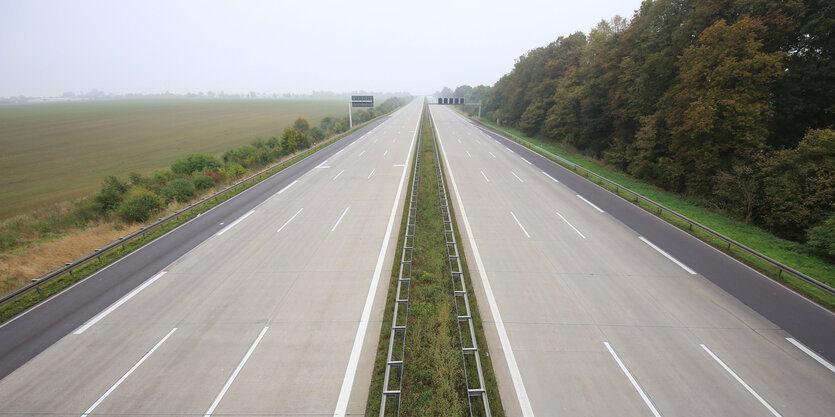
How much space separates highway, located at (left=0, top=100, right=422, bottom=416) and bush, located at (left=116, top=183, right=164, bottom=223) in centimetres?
526

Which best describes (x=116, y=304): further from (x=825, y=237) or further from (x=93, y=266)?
(x=825, y=237)

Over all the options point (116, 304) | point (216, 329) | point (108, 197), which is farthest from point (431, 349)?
point (108, 197)

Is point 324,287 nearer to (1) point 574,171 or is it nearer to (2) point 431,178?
(2) point 431,178

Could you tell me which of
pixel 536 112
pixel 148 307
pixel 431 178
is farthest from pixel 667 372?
pixel 536 112

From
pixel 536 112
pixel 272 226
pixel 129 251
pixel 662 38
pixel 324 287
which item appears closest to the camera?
pixel 324 287

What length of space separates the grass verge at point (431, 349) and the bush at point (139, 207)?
17.3 meters

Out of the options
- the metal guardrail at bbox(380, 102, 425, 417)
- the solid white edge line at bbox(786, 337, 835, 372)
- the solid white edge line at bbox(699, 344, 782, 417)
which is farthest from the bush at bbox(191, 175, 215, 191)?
the solid white edge line at bbox(786, 337, 835, 372)

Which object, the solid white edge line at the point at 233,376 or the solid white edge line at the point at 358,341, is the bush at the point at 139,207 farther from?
the solid white edge line at the point at 233,376

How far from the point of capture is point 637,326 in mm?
9539

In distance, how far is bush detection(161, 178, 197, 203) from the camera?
22.7 m

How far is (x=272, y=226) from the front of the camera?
16.9 metres

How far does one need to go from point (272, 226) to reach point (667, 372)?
17012mm

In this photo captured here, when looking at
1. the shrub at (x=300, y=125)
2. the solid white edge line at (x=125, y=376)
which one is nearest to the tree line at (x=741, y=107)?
the solid white edge line at (x=125, y=376)

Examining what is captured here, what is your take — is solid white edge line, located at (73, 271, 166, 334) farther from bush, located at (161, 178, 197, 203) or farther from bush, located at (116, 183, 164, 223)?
bush, located at (161, 178, 197, 203)
